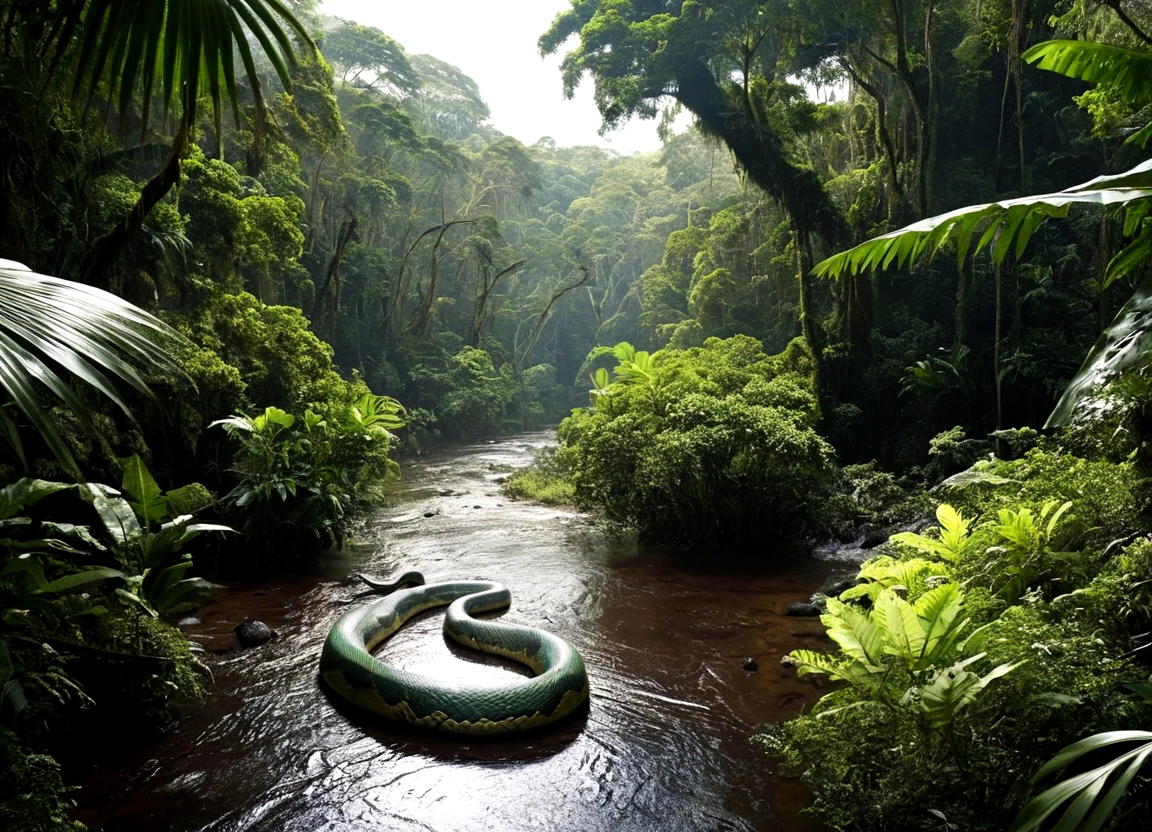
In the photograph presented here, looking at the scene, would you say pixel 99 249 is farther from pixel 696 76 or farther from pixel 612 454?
pixel 696 76

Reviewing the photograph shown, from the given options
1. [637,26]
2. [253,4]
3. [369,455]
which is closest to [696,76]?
[637,26]

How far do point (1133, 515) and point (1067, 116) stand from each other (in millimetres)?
15624

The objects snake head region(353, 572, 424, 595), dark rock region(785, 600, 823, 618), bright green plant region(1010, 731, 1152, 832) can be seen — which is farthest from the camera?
snake head region(353, 572, 424, 595)

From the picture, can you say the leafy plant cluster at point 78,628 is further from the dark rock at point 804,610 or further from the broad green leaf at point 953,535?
the dark rock at point 804,610

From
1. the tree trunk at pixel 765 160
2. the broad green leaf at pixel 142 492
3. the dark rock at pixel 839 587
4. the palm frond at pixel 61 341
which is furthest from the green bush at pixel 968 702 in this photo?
the tree trunk at pixel 765 160

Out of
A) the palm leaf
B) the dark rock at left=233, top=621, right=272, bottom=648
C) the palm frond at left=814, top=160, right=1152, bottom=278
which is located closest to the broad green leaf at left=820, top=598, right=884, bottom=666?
the palm frond at left=814, top=160, right=1152, bottom=278

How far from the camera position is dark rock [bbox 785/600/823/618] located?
21.0ft

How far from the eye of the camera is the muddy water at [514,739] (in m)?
3.41

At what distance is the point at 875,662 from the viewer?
298 cm

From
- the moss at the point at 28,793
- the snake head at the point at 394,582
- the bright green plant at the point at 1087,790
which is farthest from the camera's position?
the snake head at the point at 394,582

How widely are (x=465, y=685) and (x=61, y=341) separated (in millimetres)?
3284

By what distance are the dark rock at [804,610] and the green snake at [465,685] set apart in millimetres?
2428

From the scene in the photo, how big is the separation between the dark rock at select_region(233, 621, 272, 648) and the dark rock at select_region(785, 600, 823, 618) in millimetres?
4374

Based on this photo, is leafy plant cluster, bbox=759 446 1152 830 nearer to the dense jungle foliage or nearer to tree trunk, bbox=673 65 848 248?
the dense jungle foliage
